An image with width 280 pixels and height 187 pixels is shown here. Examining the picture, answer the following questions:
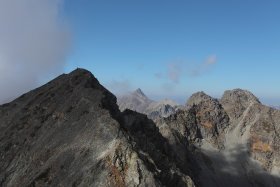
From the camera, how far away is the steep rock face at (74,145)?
48688 mm

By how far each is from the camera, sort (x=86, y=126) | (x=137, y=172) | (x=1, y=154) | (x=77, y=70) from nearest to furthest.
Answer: (x=137, y=172)
(x=86, y=126)
(x=1, y=154)
(x=77, y=70)

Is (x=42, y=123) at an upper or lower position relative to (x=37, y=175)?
upper

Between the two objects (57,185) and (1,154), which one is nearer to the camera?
(57,185)

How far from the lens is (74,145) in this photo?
57188 millimetres

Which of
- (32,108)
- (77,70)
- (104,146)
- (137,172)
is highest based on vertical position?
(77,70)

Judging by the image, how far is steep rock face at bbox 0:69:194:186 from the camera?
4869 cm

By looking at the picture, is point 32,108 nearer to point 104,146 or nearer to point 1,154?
point 1,154

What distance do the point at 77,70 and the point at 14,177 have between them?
30650 millimetres

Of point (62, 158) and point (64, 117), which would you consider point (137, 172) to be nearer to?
point (62, 158)

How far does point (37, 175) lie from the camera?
55.1 meters

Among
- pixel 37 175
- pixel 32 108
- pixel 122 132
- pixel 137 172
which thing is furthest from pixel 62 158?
pixel 32 108

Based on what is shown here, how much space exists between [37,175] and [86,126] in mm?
9345

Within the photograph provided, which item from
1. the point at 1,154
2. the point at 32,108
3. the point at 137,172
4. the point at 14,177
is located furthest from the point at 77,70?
the point at 137,172

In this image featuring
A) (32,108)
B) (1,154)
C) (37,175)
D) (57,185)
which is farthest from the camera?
(32,108)
